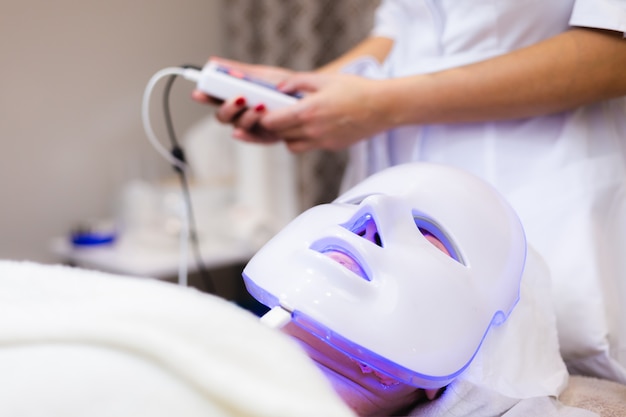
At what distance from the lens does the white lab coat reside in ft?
2.20

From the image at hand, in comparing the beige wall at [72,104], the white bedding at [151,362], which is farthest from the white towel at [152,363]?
the beige wall at [72,104]

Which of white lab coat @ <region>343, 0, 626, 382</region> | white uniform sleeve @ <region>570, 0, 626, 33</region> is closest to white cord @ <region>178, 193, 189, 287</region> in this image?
white lab coat @ <region>343, 0, 626, 382</region>

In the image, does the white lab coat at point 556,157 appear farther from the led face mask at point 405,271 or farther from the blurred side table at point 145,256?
the blurred side table at point 145,256

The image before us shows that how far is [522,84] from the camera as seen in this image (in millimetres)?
713

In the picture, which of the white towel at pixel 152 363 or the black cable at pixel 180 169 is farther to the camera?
the black cable at pixel 180 169

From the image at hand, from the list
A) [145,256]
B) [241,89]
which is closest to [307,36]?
[145,256]

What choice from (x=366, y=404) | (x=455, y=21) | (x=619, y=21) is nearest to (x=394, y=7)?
(x=455, y=21)

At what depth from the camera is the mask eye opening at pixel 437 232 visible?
576 millimetres

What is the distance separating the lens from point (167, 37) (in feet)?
6.86

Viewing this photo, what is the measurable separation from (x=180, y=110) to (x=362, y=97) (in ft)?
4.94

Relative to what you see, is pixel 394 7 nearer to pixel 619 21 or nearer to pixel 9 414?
pixel 619 21

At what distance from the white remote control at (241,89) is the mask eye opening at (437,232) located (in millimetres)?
358

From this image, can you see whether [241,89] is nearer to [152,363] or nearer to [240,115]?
[240,115]

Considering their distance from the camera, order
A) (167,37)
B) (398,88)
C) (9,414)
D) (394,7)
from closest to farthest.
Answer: (9,414) < (398,88) < (394,7) < (167,37)
